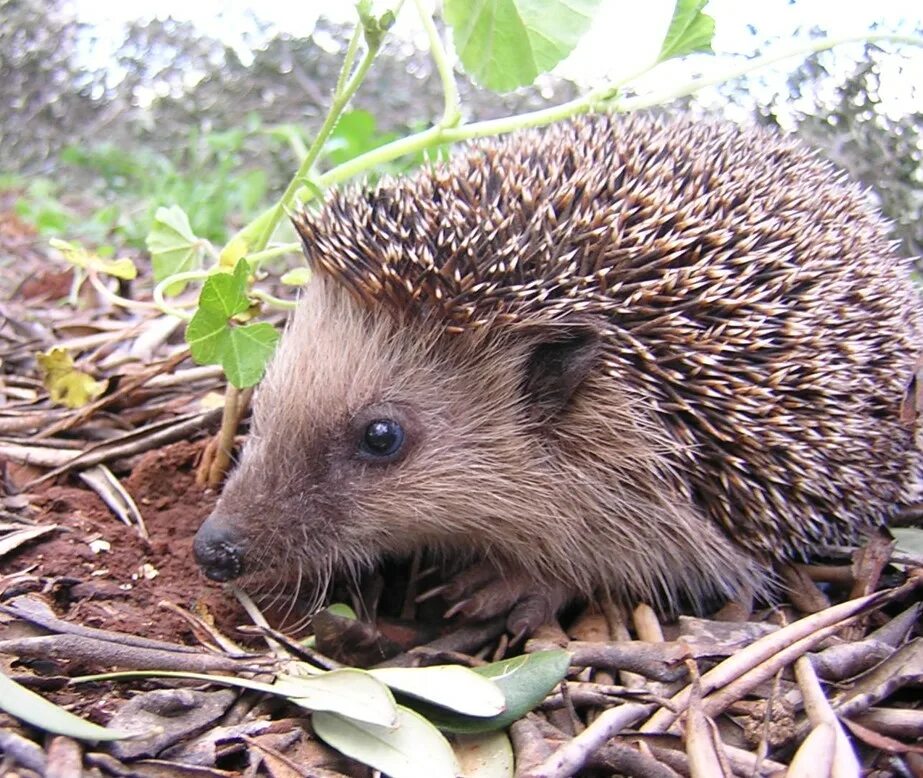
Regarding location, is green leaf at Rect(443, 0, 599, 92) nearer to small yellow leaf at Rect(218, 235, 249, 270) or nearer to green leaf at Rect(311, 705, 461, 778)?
small yellow leaf at Rect(218, 235, 249, 270)

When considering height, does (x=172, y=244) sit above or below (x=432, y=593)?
above

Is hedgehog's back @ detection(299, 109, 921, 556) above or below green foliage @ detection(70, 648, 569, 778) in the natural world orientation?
above

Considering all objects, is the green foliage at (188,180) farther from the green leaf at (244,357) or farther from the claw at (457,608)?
the claw at (457,608)

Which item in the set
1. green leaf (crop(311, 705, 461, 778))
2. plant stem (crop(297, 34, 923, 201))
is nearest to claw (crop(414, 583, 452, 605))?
green leaf (crop(311, 705, 461, 778))

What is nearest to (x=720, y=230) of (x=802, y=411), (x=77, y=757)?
(x=802, y=411)

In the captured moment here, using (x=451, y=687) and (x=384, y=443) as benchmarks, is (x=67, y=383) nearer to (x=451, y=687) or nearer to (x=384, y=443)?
(x=384, y=443)

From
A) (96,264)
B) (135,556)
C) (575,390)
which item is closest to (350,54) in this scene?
(575,390)

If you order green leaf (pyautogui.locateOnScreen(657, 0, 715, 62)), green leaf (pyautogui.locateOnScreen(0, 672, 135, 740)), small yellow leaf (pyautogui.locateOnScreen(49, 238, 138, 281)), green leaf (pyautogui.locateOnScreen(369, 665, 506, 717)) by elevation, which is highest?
green leaf (pyautogui.locateOnScreen(657, 0, 715, 62))

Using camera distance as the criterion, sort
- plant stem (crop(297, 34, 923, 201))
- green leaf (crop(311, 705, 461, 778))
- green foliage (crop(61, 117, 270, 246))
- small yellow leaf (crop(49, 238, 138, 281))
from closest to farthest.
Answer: green leaf (crop(311, 705, 461, 778)) → plant stem (crop(297, 34, 923, 201)) → small yellow leaf (crop(49, 238, 138, 281)) → green foliage (crop(61, 117, 270, 246))
